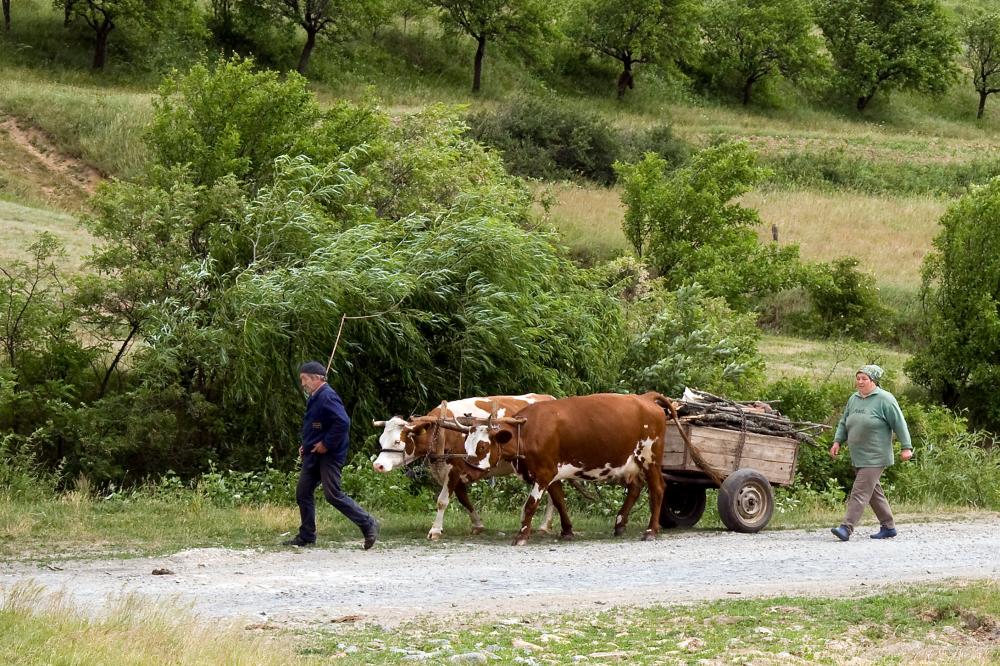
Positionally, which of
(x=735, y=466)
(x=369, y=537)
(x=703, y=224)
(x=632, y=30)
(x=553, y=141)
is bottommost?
(x=369, y=537)

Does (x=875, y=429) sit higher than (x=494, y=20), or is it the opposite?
(x=494, y=20)

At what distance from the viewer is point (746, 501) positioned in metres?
15.4

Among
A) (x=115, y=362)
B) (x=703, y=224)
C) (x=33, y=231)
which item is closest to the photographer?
(x=115, y=362)

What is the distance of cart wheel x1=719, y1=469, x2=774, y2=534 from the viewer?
15016 mm

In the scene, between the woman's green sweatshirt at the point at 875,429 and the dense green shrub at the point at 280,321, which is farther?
the dense green shrub at the point at 280,321

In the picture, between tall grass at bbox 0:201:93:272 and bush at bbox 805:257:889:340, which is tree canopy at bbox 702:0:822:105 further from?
tall grass at bbox 0:201:93:272

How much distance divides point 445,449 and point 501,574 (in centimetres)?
273

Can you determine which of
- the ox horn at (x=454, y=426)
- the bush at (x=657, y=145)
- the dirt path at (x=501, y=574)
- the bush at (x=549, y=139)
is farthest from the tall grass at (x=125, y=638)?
the bush at (x=657, y=145)

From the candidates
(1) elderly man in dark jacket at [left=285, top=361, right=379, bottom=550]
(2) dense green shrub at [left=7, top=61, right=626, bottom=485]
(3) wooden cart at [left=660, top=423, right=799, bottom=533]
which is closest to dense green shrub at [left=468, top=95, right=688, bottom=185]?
(2) dense green shrub at [left=7, top=61, right=626, bottom=485]

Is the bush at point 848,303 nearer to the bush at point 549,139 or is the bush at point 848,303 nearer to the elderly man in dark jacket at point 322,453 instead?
the bush at point 549,139

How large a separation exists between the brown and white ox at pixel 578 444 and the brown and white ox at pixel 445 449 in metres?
0.24

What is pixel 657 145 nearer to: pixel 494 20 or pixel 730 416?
pixel 494 20

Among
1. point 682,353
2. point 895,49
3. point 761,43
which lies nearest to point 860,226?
point 682,353

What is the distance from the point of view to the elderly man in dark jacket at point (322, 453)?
43.0 ft
